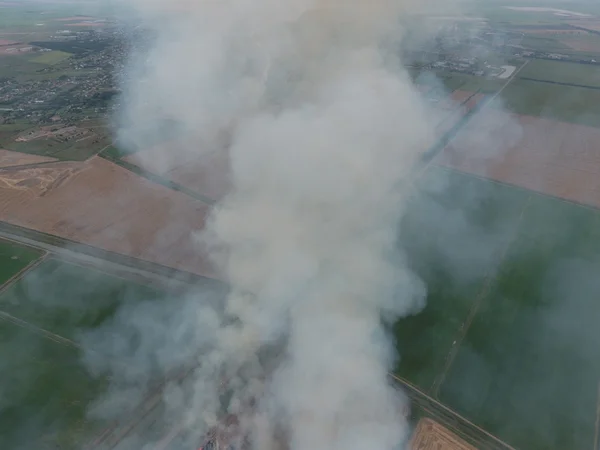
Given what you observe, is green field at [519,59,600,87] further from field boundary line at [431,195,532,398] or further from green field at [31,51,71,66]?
green field at [31,51,71,66]

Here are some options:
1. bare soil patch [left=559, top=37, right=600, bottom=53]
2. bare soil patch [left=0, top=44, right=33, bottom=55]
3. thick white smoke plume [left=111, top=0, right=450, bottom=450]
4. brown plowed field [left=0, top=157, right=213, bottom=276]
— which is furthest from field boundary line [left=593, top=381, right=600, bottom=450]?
bare soil patch [left=0, top=44, right=33, bottom=55]

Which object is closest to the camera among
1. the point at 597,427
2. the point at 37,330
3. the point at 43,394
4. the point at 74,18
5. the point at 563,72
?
the point at 597,427

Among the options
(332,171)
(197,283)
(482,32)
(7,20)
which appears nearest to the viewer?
(332,171)

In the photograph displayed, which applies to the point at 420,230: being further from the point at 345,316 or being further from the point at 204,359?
the point at 204,359

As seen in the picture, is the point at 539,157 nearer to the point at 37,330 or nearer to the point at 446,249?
the point at 446,249

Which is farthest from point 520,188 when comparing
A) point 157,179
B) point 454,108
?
point 157,179

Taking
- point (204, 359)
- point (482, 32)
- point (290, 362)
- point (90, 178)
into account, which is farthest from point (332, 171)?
point (482, 32)
